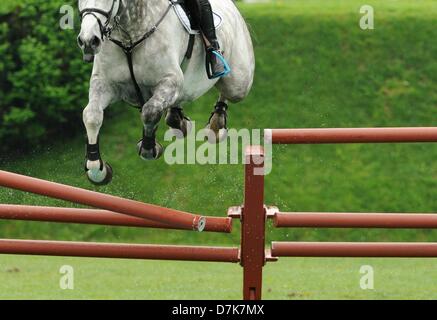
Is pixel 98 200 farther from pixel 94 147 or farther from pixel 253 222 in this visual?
pixel 253 222

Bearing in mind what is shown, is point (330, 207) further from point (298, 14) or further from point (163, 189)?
point (298, 14)

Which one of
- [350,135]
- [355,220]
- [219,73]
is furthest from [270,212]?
[219,73]

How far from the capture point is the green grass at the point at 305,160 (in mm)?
11703

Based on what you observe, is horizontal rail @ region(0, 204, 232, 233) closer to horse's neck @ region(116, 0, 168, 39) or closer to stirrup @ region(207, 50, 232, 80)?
horse's neck @ region(116, 0, 168, 39)

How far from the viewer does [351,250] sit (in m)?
5.80

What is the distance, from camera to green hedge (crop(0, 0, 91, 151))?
479 inches

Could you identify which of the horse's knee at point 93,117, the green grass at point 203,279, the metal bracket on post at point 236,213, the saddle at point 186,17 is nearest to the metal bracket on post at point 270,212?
the metal bracket on post at point 236,213

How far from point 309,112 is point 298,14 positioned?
1.63m

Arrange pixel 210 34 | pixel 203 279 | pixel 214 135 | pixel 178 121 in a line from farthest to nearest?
pixel 203 279 → pixel 214 135 → pixel 178 121 → pixel 210 34

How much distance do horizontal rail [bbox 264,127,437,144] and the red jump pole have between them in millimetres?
146

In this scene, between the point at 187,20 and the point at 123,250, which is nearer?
the point at 123,250

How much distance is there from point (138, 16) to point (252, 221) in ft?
4.44

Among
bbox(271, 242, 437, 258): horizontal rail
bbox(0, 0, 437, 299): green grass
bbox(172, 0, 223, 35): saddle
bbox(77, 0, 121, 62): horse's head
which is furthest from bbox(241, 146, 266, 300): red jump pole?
bbox(0, 0, 437, 299): green grass

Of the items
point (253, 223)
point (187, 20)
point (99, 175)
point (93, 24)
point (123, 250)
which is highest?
point (187, 20)
